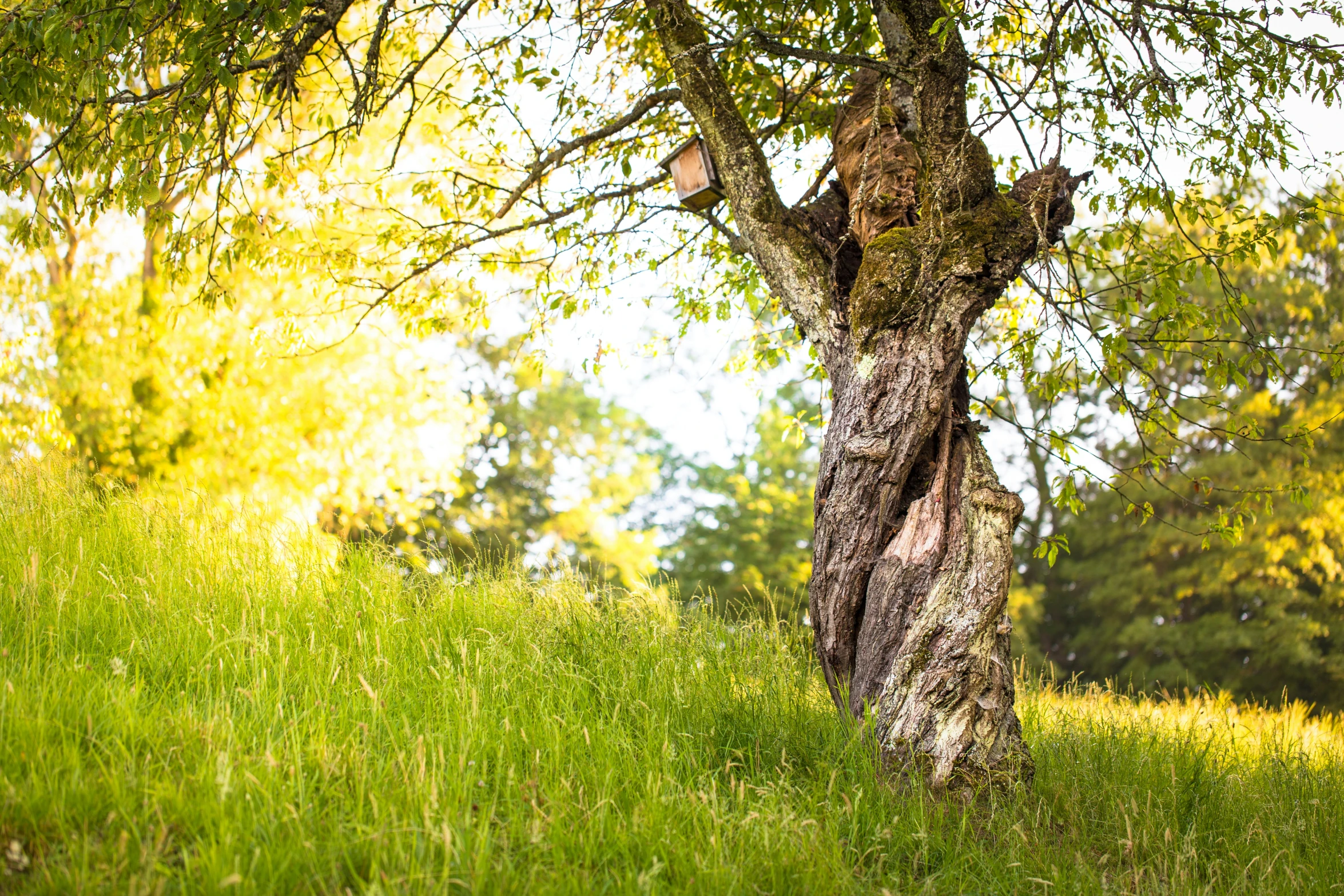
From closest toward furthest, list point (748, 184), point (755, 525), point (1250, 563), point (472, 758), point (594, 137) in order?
point (472, 758)
point (748, 184)
point (594, 137)
point (1250, 563)
point (755, 525)

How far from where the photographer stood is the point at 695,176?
5.23m

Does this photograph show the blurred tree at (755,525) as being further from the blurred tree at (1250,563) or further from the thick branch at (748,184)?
the thick branch at (748,184)

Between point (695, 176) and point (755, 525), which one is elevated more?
point (695, 176)

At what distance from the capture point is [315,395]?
519 inches

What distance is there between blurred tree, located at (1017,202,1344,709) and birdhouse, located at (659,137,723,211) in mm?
12337

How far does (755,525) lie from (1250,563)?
10972 mm

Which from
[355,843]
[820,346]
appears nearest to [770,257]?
[820,346]

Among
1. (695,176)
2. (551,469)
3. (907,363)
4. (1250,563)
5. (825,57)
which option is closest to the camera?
(907,363)

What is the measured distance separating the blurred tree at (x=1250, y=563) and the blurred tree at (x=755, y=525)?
586 cm

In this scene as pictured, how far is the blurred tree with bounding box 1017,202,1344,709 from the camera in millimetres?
16172

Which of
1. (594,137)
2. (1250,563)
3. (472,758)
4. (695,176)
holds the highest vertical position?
(594,137)

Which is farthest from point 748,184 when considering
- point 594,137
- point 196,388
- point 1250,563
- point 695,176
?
point 1250,563

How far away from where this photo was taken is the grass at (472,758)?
2436 mm

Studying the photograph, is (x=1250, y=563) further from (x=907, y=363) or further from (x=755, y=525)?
(x=907, y=363)
